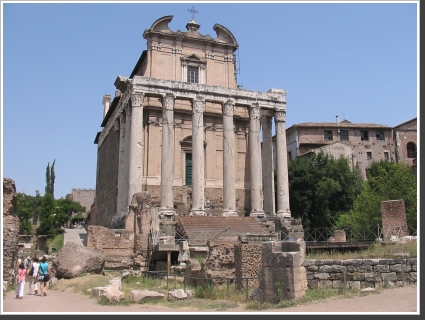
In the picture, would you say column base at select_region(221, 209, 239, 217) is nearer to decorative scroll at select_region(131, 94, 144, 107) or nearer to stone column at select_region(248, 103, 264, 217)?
stone column at select_region(248, 103, 264, 217)

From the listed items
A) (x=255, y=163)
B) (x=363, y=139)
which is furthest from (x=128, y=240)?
(x=363, y=139)

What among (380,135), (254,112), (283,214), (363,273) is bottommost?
(363,273)

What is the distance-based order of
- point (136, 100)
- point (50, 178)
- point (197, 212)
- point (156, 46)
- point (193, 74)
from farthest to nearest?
1. point (50, 178)
2. point (193, 74)
3. point (156, 46)
4. point (136, 100)
5. point (197, 212)

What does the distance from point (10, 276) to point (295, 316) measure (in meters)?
9.65

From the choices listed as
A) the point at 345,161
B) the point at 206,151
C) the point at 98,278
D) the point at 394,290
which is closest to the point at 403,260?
the point at 394,290

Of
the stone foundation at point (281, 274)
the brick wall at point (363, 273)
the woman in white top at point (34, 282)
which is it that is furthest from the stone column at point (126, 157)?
the stone foundation at point (281, 274)

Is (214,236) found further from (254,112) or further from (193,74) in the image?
(193,74)

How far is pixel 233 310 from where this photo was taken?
422 inches

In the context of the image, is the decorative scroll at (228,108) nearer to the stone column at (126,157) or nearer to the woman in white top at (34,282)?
the stone column at (126,157)

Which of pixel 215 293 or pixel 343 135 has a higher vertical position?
pixel 343 135

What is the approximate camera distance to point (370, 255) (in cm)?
1473

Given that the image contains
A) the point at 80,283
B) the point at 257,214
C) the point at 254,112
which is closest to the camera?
the point at 80,283

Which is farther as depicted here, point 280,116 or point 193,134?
point 280,116

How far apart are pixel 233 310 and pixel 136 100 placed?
21270mm
